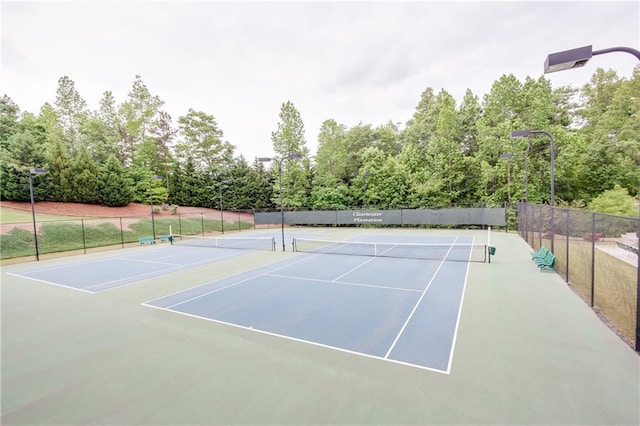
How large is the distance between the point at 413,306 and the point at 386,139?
36.4 meters

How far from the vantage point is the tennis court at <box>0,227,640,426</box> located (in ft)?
11.9

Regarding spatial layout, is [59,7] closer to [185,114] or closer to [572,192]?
[185,114]

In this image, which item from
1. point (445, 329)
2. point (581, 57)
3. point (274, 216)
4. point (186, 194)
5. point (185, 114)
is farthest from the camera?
point (185, 114)

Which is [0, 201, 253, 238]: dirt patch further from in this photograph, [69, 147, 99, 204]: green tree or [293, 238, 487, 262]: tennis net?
[293, 238, 487, 262]: tennis net

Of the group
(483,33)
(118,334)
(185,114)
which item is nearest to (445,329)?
(118,334)

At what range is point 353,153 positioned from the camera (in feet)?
124

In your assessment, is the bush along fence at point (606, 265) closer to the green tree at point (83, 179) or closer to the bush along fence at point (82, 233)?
the bush along fence at point (82, 233)

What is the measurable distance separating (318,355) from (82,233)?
25836 millimetres

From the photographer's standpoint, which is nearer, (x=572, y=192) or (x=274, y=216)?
(x=572, y=192)

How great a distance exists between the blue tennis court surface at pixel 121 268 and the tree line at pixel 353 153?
832 centimetres

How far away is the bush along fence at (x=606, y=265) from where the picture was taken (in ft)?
20.5

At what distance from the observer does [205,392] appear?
404 cm

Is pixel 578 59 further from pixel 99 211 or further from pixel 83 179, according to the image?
pixel 83 179

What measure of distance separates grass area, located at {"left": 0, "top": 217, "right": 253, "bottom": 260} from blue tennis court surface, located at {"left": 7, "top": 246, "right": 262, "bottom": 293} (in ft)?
14.6
